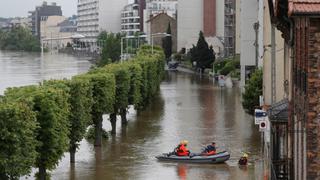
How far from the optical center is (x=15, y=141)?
28.8 meters

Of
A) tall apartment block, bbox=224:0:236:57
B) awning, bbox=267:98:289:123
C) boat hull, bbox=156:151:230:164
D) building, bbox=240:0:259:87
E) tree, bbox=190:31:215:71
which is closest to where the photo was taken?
awning, bbox=267:98:289:123

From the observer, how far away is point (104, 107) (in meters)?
48.2

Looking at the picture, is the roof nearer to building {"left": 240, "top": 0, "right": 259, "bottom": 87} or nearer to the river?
the river

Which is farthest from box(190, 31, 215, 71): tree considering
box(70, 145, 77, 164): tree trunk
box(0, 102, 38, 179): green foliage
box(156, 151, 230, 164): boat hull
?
box(0, 102, 38, 179): green foliage

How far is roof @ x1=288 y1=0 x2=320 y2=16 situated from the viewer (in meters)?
14.7

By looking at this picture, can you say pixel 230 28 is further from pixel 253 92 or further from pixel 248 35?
pixel 253 92

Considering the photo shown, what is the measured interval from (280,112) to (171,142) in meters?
26.6

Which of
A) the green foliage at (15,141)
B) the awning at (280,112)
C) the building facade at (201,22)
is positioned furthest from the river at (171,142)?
the building facade at (201,22)

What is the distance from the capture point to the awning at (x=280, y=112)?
869 inches

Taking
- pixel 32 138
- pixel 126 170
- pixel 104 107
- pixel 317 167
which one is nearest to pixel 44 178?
pixel 32 138

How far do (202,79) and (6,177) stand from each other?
88.2 m

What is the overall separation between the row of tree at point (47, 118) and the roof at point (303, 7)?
1578cm

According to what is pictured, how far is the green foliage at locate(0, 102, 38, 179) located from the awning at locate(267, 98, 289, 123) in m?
9.93

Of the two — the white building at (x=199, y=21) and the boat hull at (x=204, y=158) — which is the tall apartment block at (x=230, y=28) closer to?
the white building at (x=199, y=21)
